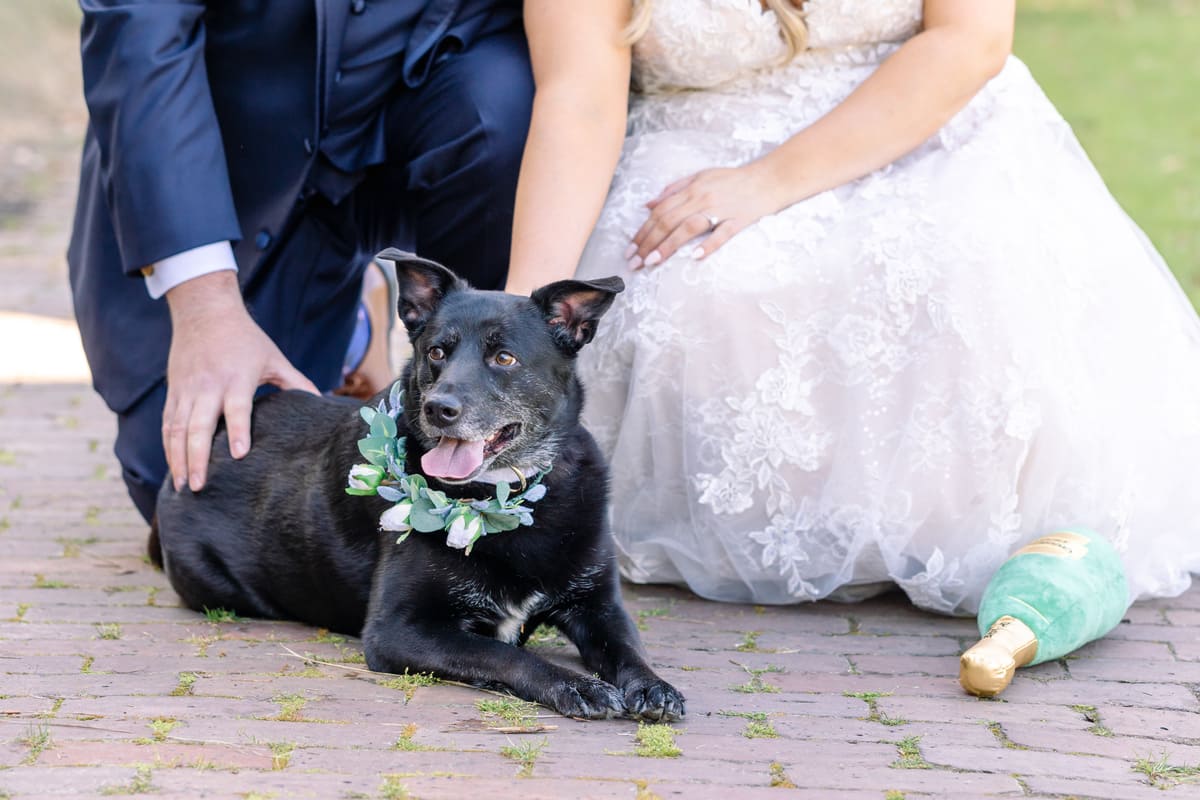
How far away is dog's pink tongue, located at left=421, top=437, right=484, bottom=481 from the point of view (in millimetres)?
2965

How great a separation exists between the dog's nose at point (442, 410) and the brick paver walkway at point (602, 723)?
1.80 feet

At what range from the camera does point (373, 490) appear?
3064mm

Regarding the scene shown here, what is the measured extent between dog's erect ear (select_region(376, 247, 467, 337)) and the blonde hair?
970 millimetres

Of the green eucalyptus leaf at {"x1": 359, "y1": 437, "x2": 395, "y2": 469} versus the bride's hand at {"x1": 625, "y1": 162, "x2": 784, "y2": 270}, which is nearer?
the green eucalyptus leaf at {"x1": 359, "y1": 437, "x2": 395, "y2": 469}

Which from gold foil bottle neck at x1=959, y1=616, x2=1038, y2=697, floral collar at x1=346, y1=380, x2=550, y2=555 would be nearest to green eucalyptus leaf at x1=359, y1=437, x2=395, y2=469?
floral collar at x1=346, y1=380, x2=550, y2=555

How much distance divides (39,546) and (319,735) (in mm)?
1743

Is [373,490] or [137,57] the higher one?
[137,57]

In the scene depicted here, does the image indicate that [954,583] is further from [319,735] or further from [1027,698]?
[319,735]

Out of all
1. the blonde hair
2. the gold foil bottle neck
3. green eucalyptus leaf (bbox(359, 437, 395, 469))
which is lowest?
the gold foil bottle neck

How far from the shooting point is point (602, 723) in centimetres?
279

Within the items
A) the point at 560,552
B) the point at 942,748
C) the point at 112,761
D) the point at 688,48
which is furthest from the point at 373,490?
the point at 688,48

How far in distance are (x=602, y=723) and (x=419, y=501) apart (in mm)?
610

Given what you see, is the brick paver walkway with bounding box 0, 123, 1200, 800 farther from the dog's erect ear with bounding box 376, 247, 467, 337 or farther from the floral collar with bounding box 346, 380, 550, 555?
the dog's erect ear with bounding box 376, 247, 467, 337

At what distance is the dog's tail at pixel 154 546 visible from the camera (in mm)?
3798
